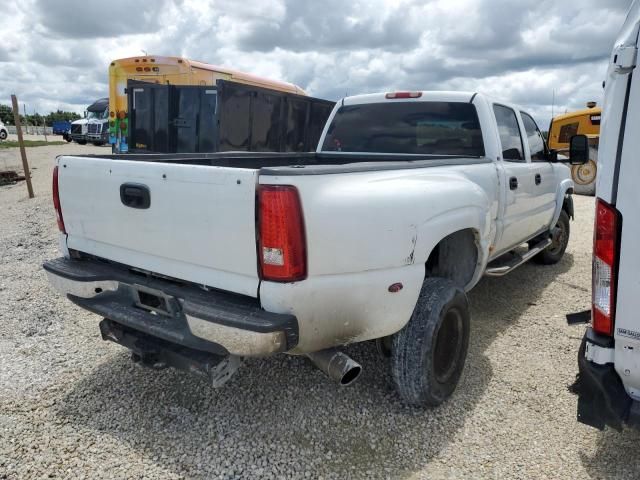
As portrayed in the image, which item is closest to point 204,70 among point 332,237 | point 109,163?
point 109,163

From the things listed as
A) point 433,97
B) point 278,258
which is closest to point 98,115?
point 433,97

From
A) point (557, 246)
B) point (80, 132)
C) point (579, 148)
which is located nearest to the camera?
point (579, 148)

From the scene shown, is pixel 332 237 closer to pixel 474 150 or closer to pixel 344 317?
pixel 344 317

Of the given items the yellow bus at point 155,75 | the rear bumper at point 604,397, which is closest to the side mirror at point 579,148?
the rear bumper at point 604,397

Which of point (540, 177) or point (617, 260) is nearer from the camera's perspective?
point (617, 260)

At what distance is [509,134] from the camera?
4.77 metres

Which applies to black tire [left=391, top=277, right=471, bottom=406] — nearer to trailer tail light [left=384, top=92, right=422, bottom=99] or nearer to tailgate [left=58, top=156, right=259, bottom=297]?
tailgate [left=58, top=156, right=259, bottom=297]

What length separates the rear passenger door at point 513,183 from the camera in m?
4.32

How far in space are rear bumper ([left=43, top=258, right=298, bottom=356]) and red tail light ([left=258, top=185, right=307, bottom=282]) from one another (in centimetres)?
22

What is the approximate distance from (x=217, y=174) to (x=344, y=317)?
3.03ft

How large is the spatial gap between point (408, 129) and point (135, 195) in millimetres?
2662

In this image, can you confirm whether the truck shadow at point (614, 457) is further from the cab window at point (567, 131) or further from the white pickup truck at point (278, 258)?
the cab window at point (567, 131)

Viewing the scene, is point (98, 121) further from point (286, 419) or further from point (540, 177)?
point (286, 419)

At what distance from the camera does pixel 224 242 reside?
251 centimetres
